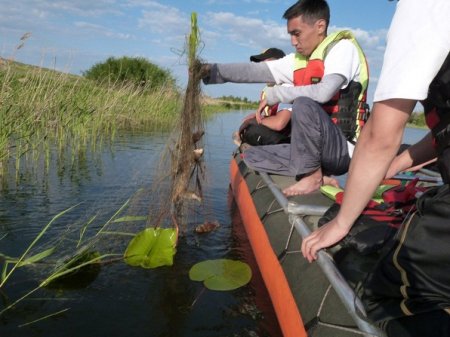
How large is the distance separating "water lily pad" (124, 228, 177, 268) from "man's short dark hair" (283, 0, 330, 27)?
2.13 meters

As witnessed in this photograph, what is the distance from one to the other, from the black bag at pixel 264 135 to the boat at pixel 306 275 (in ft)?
2.82

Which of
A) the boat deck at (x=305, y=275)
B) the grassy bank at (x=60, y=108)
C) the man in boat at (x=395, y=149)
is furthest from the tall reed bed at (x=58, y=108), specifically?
the man in boat at (x=395, y=149)

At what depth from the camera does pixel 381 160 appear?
4.56 ft

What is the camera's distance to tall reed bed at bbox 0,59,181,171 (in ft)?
14.6

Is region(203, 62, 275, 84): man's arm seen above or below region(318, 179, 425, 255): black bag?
above

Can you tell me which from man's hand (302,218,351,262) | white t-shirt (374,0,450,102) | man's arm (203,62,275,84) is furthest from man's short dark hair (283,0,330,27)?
white t-shirt (374,0,450,102)

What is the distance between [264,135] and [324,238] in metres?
2.48

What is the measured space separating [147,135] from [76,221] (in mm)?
6678

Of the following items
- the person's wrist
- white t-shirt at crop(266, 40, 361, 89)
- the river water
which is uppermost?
white t-shirt at crop(266, 40, 361, 89)

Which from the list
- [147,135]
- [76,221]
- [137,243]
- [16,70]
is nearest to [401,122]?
[137,243]

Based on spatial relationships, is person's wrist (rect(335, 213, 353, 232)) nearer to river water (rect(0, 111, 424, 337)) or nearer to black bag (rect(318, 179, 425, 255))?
black bag (rect(318, 179, 425, 255))

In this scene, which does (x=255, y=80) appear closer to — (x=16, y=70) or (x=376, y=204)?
(x=376, y=204)

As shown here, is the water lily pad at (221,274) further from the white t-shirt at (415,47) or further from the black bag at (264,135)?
the white t-shirt at (415,47)

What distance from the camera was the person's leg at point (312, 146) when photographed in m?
3.16
